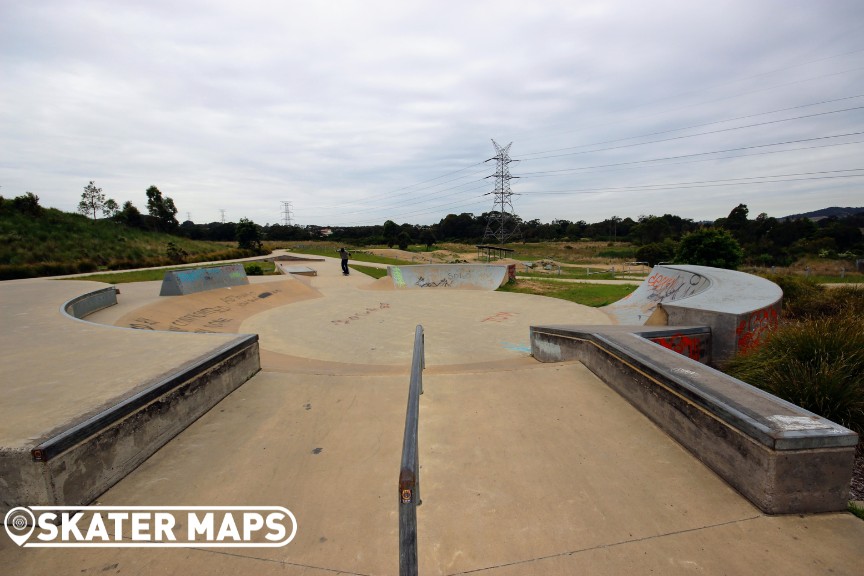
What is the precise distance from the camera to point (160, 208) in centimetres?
6362

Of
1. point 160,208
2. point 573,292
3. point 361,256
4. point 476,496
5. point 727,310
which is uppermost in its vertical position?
point 160,208

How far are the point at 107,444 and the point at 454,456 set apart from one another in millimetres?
2697

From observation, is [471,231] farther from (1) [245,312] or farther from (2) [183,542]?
(2) [183,542]

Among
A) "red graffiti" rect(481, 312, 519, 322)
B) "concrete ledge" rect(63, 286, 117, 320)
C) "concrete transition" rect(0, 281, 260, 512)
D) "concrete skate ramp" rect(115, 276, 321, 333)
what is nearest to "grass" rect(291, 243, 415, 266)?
"concrete skate ramp" rect(115, 276, 321, 333)

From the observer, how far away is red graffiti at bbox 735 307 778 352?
556 centimetres

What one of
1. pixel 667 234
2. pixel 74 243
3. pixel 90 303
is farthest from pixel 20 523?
pixel 667 234

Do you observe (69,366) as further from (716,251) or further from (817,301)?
(716,251)

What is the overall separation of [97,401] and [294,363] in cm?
499

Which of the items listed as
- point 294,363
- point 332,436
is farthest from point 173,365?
point 294,363

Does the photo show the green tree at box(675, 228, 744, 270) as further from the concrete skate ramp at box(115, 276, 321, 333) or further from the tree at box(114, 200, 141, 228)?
the tree at box(114, 200, 141, 228)

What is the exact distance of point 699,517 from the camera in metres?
2.54

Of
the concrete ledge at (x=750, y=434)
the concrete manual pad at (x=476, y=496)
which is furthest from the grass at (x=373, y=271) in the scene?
the concrete ledge at (x=750, y=434)

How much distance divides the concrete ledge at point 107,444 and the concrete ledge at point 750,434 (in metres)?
4.62

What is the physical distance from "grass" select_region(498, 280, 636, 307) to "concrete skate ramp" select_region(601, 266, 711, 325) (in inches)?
66.5
